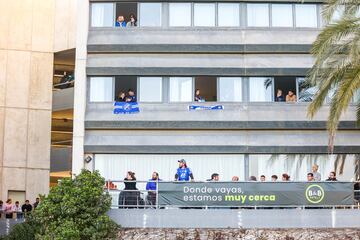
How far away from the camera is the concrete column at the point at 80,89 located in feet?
110

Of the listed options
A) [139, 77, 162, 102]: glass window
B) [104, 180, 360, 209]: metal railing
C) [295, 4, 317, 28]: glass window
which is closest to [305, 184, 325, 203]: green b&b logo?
[104, 180, 360, 209]: metal railing

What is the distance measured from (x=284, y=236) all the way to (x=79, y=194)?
24.4 ft

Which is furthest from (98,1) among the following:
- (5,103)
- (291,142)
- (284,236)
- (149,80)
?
(284,236)

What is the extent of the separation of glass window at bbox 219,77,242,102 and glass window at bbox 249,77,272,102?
54 centimetres

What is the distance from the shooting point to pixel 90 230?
86.5 feet

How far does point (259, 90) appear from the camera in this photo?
3484cm

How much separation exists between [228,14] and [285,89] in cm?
430

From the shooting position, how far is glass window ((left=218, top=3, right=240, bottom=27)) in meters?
35.2

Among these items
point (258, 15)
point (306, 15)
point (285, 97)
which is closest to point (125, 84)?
point (258, 15)

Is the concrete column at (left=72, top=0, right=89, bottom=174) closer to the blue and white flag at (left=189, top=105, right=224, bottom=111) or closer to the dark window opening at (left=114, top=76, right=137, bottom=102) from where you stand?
the dark window opening at (left=114, top=76, right=137, bottom=102)

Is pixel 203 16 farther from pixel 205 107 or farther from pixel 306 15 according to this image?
pixel 306 15

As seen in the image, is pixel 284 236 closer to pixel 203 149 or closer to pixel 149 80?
pixel 203 149

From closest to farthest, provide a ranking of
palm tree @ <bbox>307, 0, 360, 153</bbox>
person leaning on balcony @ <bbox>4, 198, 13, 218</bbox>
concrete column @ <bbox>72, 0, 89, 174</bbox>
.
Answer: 1. palm tree @ <bbox>307, 0, 360, 153</bbox>
2. person leaning on balcony @ <bbox>4, 198, 13, 218</bbox>
3. concrete column @ <bbox>72, 0, 89, 174</bbox>

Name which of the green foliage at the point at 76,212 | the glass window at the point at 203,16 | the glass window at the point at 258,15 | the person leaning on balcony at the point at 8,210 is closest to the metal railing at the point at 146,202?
the green foliage at the point at 76,212
